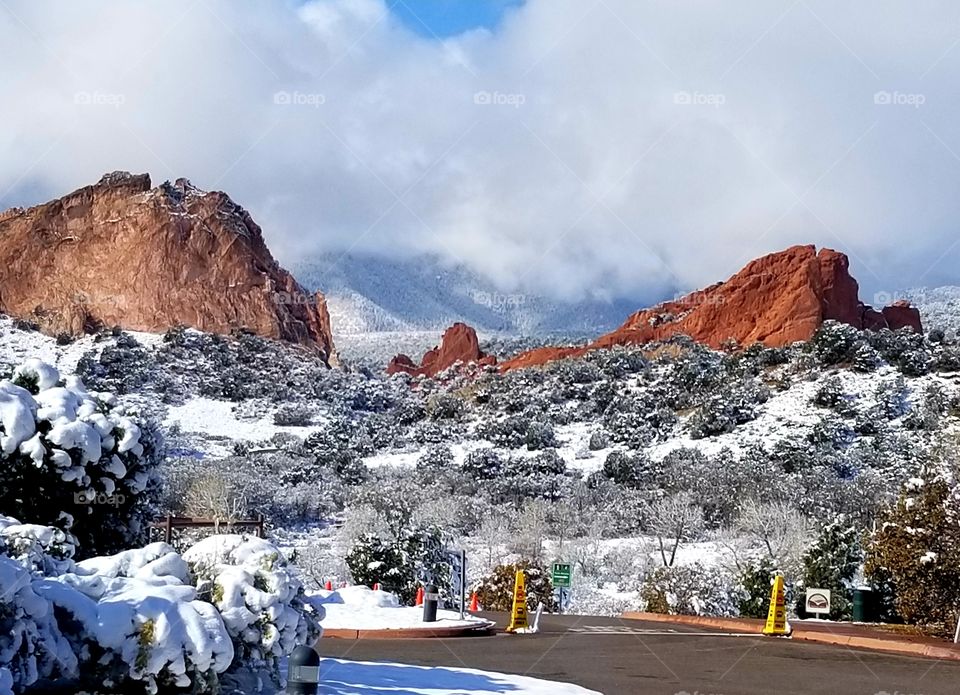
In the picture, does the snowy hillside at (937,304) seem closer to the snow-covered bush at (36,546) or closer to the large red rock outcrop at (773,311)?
the large red rock outcrop at (773,311)

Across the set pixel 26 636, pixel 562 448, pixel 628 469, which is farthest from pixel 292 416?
pixel 26 636

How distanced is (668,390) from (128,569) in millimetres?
77679

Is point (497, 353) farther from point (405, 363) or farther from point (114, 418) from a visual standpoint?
point (114, 418)

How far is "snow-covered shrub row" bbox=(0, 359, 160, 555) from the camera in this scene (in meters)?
10.6

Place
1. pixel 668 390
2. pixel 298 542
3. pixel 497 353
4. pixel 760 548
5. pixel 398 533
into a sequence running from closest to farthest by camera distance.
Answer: pixel 398 533 < pixel 760 548 < pixel 298 542 < pixel 668 390 < pixel 497 353

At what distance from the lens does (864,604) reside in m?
21.0

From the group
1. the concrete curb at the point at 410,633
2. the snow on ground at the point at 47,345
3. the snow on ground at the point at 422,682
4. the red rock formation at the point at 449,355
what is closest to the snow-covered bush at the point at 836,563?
the concrete curb at the point at 410,633

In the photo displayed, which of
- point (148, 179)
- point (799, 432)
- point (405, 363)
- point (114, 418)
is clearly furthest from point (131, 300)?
point (114, 418)

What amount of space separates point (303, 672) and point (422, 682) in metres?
4.32

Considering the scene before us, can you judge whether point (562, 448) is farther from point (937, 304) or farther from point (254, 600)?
point (937, 304)

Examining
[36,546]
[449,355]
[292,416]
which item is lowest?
[36,546]

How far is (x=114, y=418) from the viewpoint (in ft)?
38.5

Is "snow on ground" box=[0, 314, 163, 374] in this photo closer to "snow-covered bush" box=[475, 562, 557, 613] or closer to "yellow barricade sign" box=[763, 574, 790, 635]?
"snow-covered bush" box=[475, 562, 557, 613]

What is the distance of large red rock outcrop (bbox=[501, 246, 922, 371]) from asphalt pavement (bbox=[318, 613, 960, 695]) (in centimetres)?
8677
